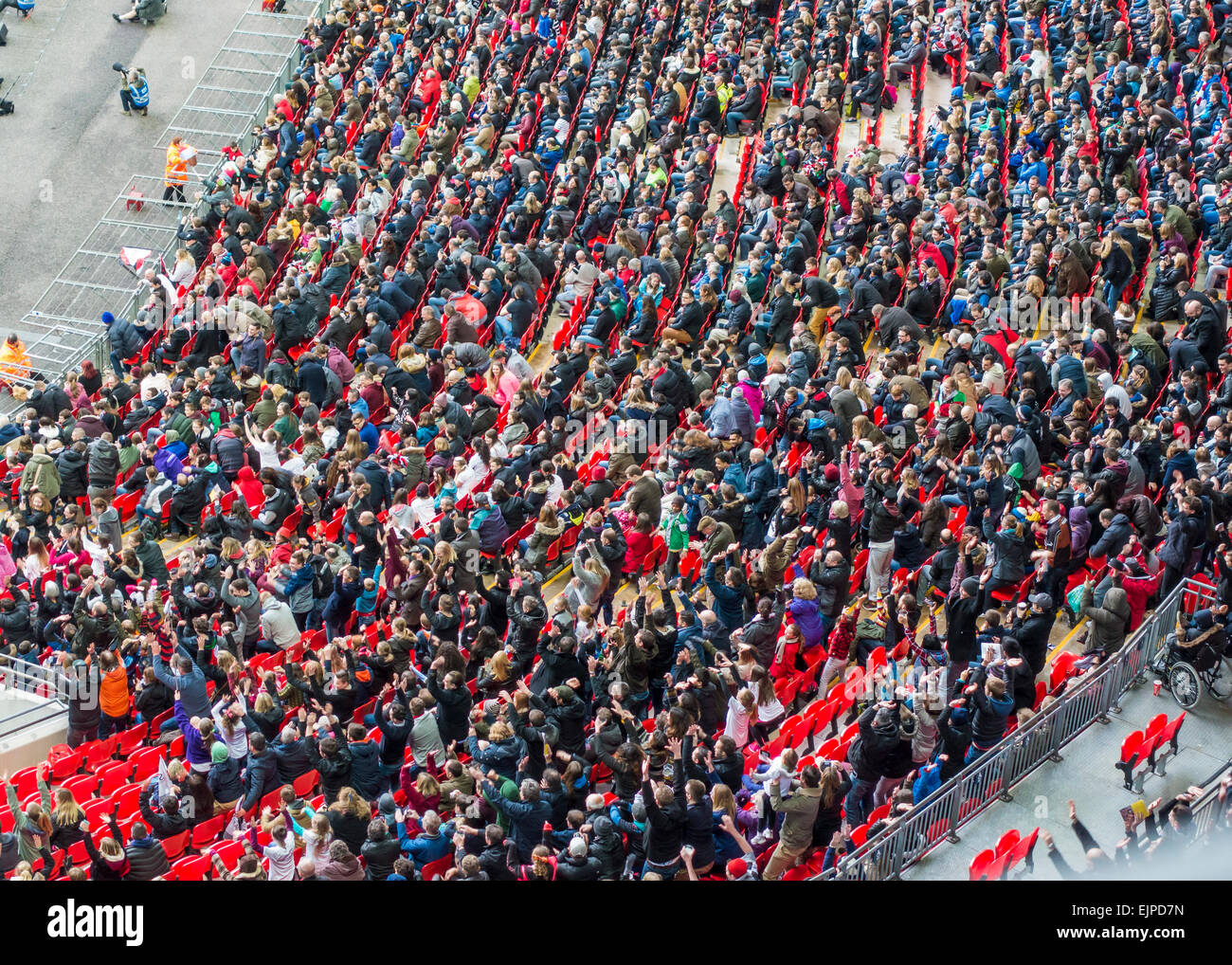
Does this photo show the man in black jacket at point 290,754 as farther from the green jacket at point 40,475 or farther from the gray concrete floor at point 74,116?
the gray concrete floor at point 74,116

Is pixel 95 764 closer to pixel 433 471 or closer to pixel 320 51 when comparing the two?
pixel 433 471

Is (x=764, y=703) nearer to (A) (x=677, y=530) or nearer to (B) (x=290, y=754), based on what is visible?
(A) (x=677, y=530)

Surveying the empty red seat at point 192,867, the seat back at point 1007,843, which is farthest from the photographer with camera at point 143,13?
A: the seat back at point 1007,843

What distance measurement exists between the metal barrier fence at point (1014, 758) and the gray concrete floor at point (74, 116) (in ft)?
58.6

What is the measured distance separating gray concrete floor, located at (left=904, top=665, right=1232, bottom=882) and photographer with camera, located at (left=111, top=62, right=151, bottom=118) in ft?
71.5

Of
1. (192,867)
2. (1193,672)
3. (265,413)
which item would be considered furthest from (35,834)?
(1193,672)

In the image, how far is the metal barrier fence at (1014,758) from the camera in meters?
11.2

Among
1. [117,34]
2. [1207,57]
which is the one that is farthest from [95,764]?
[117,34]

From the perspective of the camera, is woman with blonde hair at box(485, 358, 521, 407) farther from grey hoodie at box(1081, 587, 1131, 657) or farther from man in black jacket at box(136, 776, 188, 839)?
grey hoodie at box(1081, 587, 1131, 657)

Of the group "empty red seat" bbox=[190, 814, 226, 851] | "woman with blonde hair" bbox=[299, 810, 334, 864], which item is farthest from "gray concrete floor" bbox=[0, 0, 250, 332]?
"woman with blonde hair" bbox=[299, 810, 334, 864]

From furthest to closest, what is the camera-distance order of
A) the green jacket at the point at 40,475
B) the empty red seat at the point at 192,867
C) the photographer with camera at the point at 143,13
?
the photographer with camera at the point at 143,13 → the green jacket at the point at 40,475 → the empty red seat at the point at 192,867
